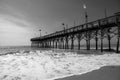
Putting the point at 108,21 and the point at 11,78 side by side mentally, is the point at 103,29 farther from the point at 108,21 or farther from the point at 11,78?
the point at 11,78

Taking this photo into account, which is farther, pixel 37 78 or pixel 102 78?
pixel 37 78

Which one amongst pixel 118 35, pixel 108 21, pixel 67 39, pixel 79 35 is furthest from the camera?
pixel 67 39

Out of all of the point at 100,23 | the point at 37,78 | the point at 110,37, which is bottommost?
the point at 37,78

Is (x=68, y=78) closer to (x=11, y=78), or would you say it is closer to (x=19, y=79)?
(x=19, y=79)

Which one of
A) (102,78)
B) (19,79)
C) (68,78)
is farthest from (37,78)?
(102,78)

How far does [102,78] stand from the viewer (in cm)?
302

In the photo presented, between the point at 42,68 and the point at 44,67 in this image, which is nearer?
the point at 42,68

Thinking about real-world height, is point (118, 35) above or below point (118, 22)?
below

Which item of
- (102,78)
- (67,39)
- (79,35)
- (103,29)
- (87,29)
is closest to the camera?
(102,78)

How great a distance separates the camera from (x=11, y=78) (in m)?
3.22

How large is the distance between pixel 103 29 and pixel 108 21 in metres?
1.70

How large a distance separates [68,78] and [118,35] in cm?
1322

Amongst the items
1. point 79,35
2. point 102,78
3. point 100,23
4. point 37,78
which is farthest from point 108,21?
point 37,78

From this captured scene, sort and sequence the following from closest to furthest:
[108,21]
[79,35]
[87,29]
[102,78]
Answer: [102,78] < [108,21] < [87,29] < [79,35]
